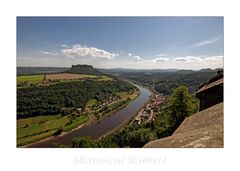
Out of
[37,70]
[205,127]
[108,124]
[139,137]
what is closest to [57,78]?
[37,70]

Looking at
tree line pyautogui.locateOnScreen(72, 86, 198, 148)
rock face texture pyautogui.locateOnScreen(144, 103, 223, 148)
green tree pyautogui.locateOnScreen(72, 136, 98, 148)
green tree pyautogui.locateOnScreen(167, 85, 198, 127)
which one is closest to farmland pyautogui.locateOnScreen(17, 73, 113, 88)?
green tree pyautogui.locateOnScreen(72, 136, 98, 148)

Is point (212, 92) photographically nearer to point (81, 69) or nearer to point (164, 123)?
point (164, 123)

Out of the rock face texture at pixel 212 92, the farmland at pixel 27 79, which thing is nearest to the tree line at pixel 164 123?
the rock face texture at pixel 212 92

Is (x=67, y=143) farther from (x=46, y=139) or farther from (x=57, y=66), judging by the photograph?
(x=57, y=66)

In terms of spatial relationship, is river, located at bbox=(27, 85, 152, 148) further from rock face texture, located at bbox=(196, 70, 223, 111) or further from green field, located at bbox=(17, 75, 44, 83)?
rock face texture, located at bbox=(196, 70, 223, 111)

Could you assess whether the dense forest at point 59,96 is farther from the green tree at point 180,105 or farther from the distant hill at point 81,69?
the green tree at point 180,105
